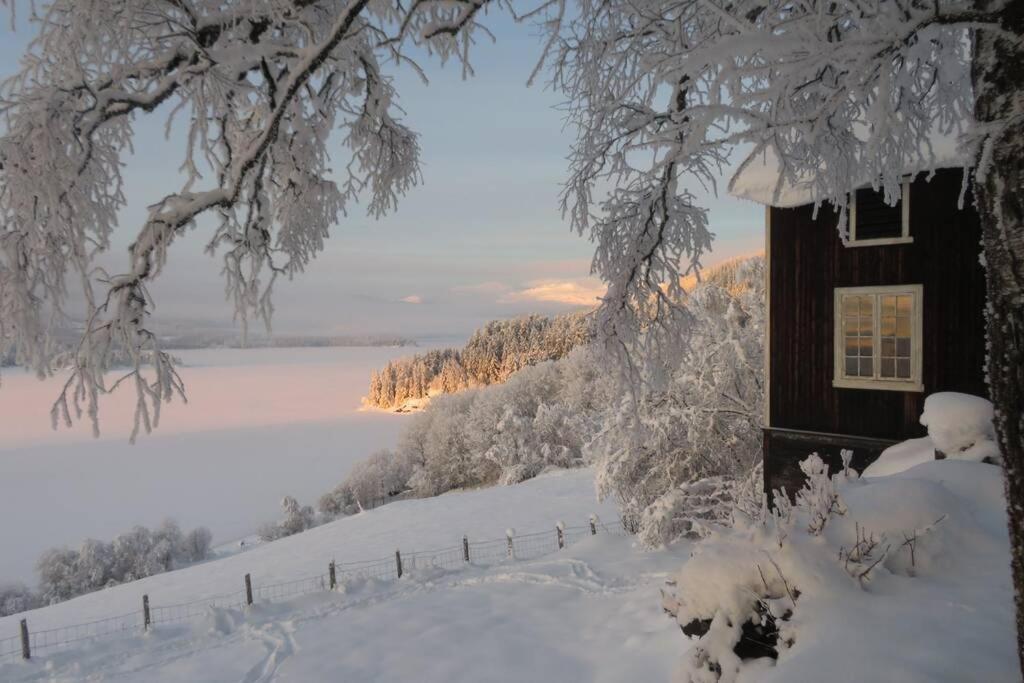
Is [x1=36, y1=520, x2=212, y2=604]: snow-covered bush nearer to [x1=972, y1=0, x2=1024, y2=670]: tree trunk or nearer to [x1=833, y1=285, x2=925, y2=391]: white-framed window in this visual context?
[x1=833, y1=285, x2=925, y2=391]: white-framed window

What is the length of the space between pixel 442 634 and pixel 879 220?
11011 mm

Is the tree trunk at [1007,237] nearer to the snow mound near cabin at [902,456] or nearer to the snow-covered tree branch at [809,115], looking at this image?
the snow-covered tree branch at [809,115]

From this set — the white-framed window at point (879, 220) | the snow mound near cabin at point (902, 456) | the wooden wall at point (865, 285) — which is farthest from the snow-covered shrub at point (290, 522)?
the white-framed window at point (879, 220)

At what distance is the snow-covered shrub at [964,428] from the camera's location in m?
6.66

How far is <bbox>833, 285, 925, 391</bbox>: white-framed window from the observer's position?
988 centimetres

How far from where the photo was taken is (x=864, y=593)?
3.79 meters

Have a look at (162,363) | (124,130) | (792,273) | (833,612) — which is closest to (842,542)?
(833,612)

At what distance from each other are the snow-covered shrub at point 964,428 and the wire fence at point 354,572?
1247 cm

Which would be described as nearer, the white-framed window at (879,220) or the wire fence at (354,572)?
the white-framed window at (879,220)

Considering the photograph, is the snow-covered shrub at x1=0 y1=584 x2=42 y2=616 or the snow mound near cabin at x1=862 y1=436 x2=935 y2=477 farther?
the snow-covered shrub at x1=0 y1=584 x2=42 y2=616

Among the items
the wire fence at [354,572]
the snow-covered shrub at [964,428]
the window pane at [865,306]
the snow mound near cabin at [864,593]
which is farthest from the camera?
the wire fence at [354,572]

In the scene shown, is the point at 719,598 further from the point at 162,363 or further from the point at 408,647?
the point at 408,647

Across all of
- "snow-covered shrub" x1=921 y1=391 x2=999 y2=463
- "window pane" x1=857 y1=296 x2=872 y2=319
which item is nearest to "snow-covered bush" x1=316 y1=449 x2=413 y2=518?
"window pane" x1=857 y1=296 x2=872 y2=319

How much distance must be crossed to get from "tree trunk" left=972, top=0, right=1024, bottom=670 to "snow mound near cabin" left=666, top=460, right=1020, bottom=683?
664mm
